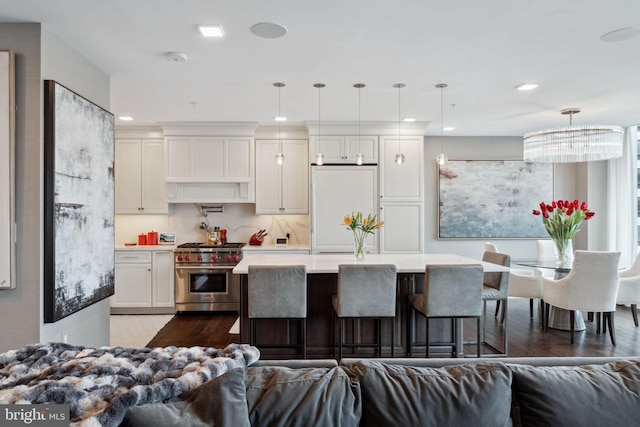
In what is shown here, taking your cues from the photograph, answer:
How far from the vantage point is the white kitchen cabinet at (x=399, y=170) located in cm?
541

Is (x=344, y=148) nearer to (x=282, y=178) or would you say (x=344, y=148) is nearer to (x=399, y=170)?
(x=399, y=170)

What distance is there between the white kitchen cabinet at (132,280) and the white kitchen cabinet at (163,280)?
8 centimetres

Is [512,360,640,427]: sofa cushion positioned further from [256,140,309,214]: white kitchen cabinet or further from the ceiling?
[256,140,309,214]: white kitchen cabinet

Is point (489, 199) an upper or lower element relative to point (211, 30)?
lower

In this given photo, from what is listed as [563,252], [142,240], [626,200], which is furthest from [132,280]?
[626,200]

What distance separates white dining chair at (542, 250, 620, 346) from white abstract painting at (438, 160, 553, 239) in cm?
218

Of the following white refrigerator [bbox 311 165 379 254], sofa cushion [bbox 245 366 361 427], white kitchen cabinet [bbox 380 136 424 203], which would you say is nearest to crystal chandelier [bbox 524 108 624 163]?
white kitchen cabinet [bbox 380 136 424 203]

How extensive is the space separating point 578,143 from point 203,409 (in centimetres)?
445

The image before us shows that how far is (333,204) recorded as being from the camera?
5.35 meters

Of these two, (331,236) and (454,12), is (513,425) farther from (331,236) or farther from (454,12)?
(331,236)

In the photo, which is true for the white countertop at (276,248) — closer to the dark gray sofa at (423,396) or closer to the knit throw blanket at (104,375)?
the knit throw blanket at (104,375)

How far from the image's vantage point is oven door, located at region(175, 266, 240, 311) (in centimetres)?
525

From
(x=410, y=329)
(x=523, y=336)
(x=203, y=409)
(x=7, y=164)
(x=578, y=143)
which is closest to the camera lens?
(x=203, y=409)

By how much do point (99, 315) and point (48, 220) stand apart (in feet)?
3.67
